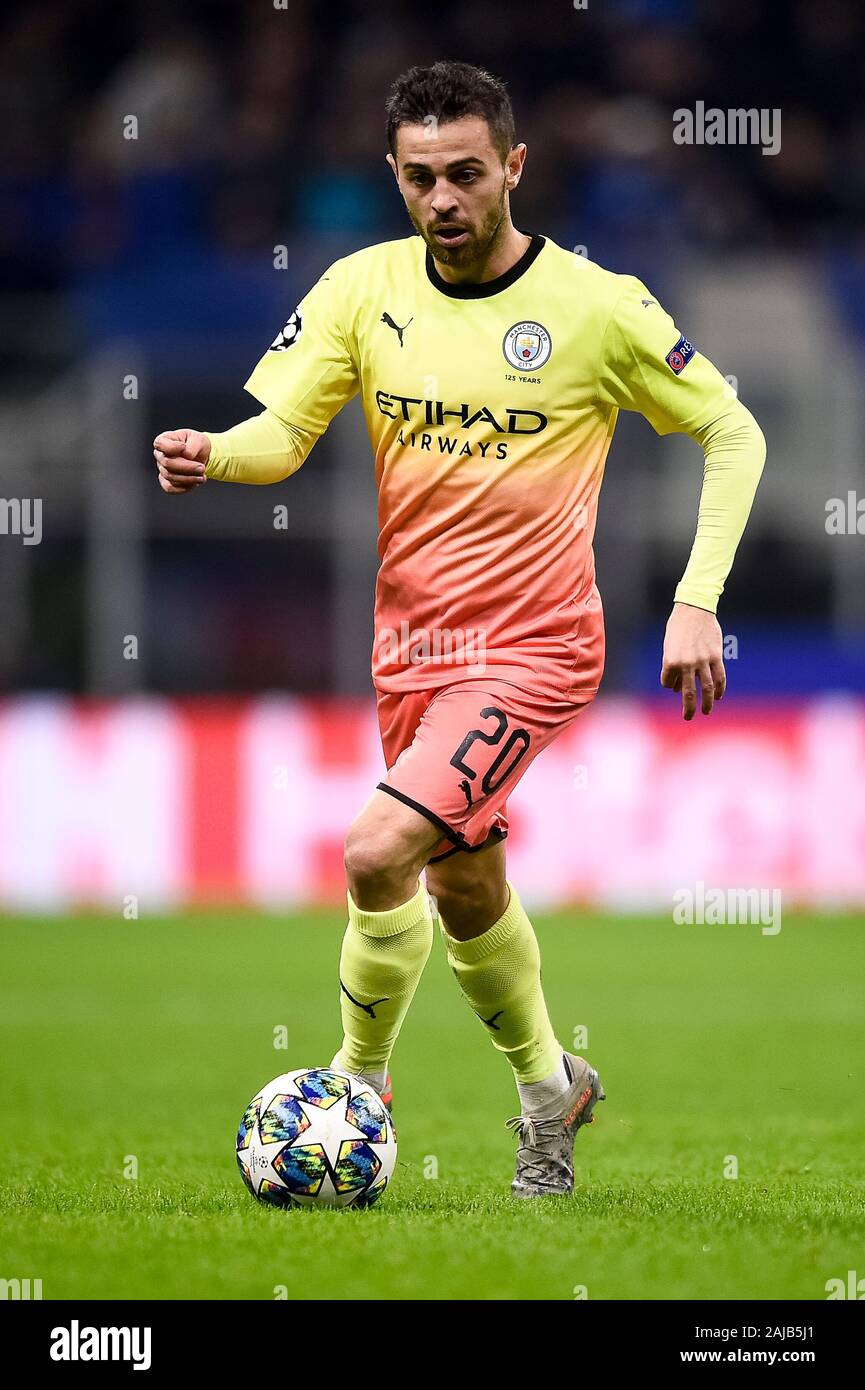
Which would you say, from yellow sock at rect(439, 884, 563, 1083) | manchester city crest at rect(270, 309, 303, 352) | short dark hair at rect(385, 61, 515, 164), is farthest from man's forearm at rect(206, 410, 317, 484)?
yellow sock at rect(439, 884, 563, 1083)

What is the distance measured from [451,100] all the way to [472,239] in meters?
0.30

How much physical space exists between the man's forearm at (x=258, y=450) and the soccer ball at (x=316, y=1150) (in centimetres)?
142

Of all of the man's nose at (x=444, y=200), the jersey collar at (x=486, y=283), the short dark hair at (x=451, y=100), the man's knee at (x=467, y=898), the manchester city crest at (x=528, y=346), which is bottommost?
the man's knee at (x=467, y=898)

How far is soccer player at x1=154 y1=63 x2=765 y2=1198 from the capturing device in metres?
4.34

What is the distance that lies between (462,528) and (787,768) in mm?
7293

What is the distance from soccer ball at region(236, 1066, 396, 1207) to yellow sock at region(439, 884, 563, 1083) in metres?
0.40

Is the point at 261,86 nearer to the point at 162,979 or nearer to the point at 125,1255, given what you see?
the point at 162,979

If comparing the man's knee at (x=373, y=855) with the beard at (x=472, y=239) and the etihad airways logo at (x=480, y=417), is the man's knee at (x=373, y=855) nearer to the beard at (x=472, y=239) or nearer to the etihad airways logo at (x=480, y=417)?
the etihad airways logo at (x=480, y=417)

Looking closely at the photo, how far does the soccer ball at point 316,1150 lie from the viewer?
4.34 meters

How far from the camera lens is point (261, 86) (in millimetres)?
16531
